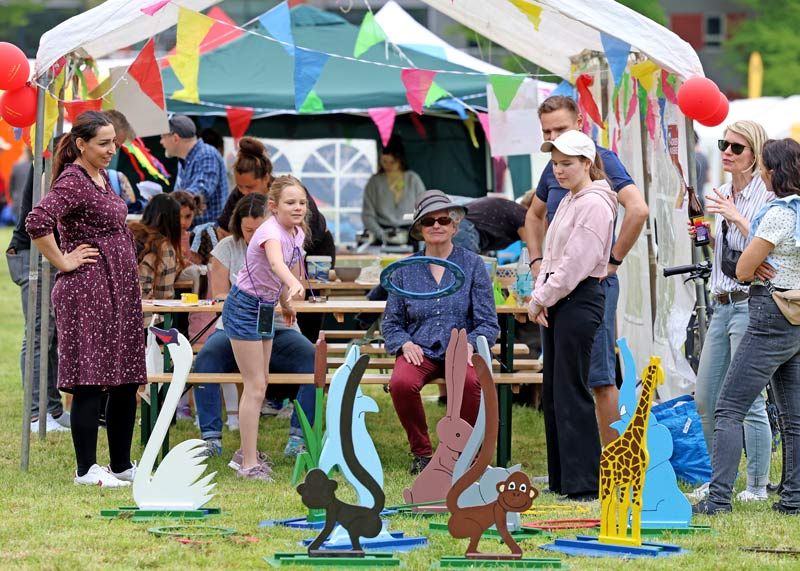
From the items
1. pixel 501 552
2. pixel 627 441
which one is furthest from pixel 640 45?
pixel 501 552

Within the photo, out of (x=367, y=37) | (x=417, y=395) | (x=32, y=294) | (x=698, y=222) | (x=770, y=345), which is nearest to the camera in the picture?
(x=770, y=345)

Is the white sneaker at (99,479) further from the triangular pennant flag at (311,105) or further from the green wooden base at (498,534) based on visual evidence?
the triangular pennant flag at (311,105)

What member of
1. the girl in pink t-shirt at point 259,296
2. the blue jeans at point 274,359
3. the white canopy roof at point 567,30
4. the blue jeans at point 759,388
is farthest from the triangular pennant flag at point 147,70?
the blue jeans at point 759,388

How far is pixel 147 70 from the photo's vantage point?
23.4 ft

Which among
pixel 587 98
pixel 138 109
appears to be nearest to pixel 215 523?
pixel 138 109

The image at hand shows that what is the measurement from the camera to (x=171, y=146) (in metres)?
9.51

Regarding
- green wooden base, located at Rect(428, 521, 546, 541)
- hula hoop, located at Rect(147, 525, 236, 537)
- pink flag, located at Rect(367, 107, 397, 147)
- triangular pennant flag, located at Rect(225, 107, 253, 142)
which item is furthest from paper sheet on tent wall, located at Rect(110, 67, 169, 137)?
pink flag, located at Rect(367, 107, 397, 147)

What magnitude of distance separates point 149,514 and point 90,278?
3.89ft

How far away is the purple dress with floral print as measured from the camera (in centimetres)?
583

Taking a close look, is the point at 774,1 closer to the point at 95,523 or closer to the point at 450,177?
the point at 450,177

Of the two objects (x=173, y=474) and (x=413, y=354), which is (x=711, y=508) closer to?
(x=413, y=354)

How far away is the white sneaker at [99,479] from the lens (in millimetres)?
5988

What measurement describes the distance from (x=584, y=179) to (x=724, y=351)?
99 cm

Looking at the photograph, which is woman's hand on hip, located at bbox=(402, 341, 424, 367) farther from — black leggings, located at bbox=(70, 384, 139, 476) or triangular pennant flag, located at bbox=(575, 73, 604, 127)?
triangular pennant flag, located at bbox=(575, 73, 604, 127)
